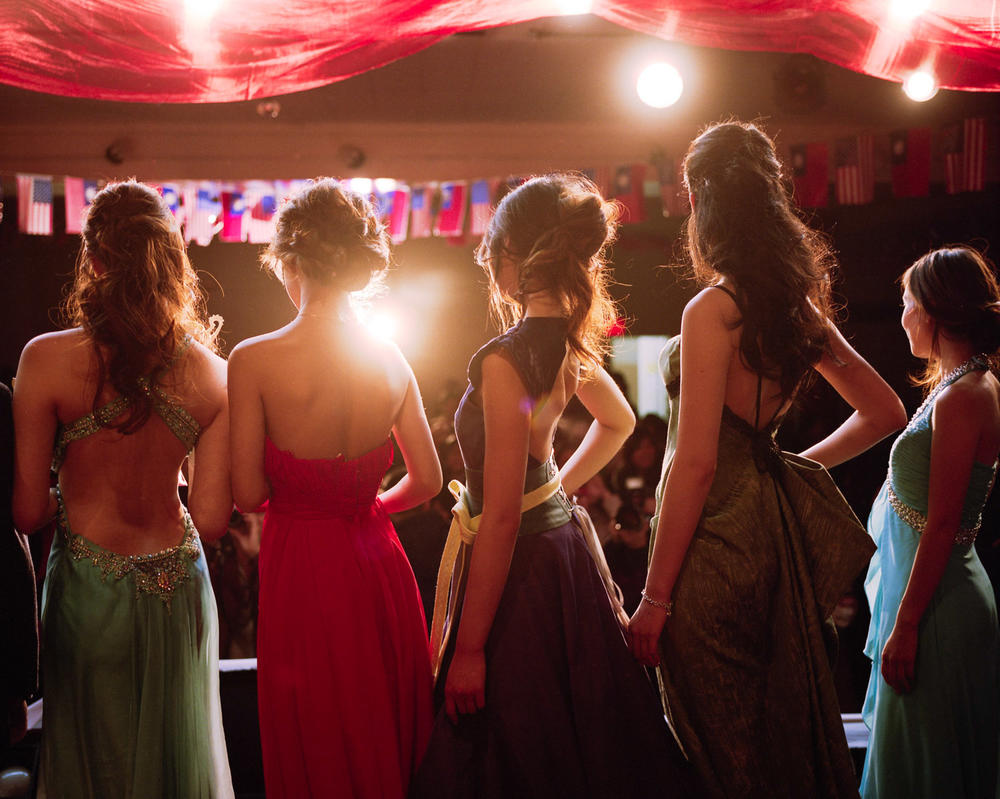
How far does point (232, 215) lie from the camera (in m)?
4.25

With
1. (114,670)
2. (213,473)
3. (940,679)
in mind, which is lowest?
(940,679)

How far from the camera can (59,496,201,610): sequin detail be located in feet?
5.63

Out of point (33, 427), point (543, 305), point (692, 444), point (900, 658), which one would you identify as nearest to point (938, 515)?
point (900, 658)

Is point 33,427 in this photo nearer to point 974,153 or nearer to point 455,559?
point 455,559

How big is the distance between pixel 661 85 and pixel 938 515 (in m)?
3.11

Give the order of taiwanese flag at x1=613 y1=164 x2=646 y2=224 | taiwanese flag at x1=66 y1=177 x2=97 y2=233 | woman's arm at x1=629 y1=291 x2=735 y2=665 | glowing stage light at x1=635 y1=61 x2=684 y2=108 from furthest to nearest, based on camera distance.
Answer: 1. glowing stage light at x1=635 y1=61 x2=684 y2=108
2. taiwanese flag at x1=613 y1=164 x2=646 y2=224
3. taiwanese flag at x1=66 y1=177 x2=97 y2=233
4. woman's arm at x1=629 y1=291 x2=735 y2=665

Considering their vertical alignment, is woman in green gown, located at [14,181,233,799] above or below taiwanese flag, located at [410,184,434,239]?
below

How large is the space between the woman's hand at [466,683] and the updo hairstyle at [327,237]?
784 mm

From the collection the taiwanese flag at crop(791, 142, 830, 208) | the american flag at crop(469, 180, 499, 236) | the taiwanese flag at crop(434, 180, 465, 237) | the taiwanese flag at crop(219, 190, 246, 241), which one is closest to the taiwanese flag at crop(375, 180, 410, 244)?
the taiwanese flag at crop(434, 180, 465, 237)

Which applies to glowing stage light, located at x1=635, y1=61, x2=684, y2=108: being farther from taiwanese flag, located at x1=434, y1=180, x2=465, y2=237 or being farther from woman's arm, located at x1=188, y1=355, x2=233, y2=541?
woman's arm, located at x1=188, y1=355, x2=233, y2=541

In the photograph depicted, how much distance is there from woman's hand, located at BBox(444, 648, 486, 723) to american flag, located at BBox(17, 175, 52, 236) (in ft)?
11.3

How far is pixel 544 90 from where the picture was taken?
4.71 metres

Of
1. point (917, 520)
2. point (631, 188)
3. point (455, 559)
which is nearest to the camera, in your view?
point (455, 559)

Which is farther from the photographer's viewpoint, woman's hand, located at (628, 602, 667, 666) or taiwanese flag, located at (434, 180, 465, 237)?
taiwanese flag, located at (434, 180, 465, 237)
